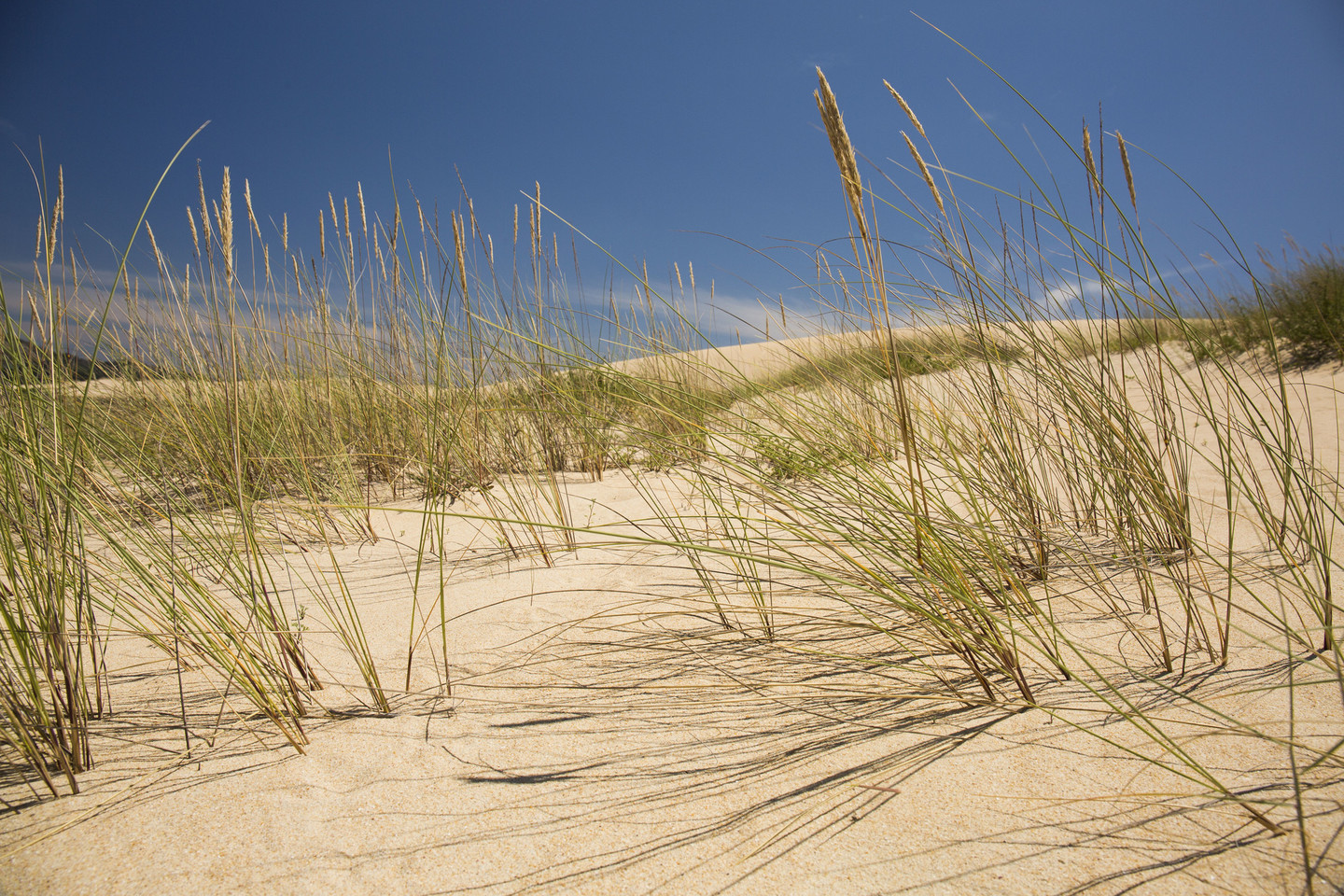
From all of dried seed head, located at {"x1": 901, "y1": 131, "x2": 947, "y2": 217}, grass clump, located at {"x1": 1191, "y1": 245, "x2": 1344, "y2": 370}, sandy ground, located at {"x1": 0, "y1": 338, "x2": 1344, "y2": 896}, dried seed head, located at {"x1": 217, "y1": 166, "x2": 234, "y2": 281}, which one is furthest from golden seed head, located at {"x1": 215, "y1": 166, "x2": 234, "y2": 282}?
grass clump, located at {"x1": 1191, "y1": 245, "x2": 1344, "y2": 370}

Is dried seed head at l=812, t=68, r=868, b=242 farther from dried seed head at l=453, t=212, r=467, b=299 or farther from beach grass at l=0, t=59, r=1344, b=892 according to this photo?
dried seed head at l=453, t=212, r=467, b=299

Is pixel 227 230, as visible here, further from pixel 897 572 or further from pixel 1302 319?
pixel 1302 319

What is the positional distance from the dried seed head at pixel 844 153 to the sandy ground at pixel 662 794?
582 mm

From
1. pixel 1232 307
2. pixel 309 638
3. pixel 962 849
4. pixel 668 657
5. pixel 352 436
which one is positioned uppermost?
pixel 1232 307

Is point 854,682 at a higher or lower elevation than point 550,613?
lower

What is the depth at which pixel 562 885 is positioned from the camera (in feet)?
2.21

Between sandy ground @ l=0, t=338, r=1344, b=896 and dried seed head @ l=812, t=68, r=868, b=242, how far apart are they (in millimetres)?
582

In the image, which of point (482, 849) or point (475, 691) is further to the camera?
point (475, 691)

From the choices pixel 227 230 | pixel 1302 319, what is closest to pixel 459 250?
pixel 227 230

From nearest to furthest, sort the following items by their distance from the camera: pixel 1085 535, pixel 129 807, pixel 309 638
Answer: pixel 129 807 < pixel 309 638 < pixel 1085 535

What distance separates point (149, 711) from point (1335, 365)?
21.6ft

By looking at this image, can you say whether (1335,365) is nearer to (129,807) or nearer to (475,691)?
(475,691)

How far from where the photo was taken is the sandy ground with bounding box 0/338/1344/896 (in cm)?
66

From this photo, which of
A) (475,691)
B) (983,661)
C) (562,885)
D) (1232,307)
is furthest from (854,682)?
(1232,307)
